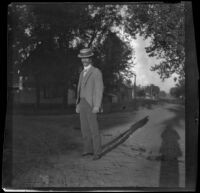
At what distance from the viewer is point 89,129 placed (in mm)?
4871

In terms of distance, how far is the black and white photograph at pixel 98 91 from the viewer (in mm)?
4711

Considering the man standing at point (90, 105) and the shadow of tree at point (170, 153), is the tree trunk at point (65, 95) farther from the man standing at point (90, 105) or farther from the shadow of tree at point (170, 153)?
the shadow of tree at point (170, 153)

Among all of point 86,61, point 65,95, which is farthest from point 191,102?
point 65,95

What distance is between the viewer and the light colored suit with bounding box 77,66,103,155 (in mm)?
4848

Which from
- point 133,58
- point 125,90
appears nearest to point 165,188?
point 125,90

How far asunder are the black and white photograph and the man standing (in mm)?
14

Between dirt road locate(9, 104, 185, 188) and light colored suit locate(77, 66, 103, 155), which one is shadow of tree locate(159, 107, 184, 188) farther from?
light colored suit locate(77, 66, 103, 155)

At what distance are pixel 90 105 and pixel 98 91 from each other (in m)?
0.23

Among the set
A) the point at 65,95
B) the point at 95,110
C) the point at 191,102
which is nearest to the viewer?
the point at 191,102

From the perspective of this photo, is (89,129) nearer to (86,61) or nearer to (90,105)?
(90,105)

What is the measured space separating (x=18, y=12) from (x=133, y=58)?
1725 mm

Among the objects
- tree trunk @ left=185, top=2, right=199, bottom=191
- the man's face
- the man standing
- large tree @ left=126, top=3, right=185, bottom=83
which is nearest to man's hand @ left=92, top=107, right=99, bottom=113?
the man standing

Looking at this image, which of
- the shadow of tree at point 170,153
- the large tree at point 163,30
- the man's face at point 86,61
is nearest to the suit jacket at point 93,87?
the man's face at point 86,61

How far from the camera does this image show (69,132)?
490 centimetres
